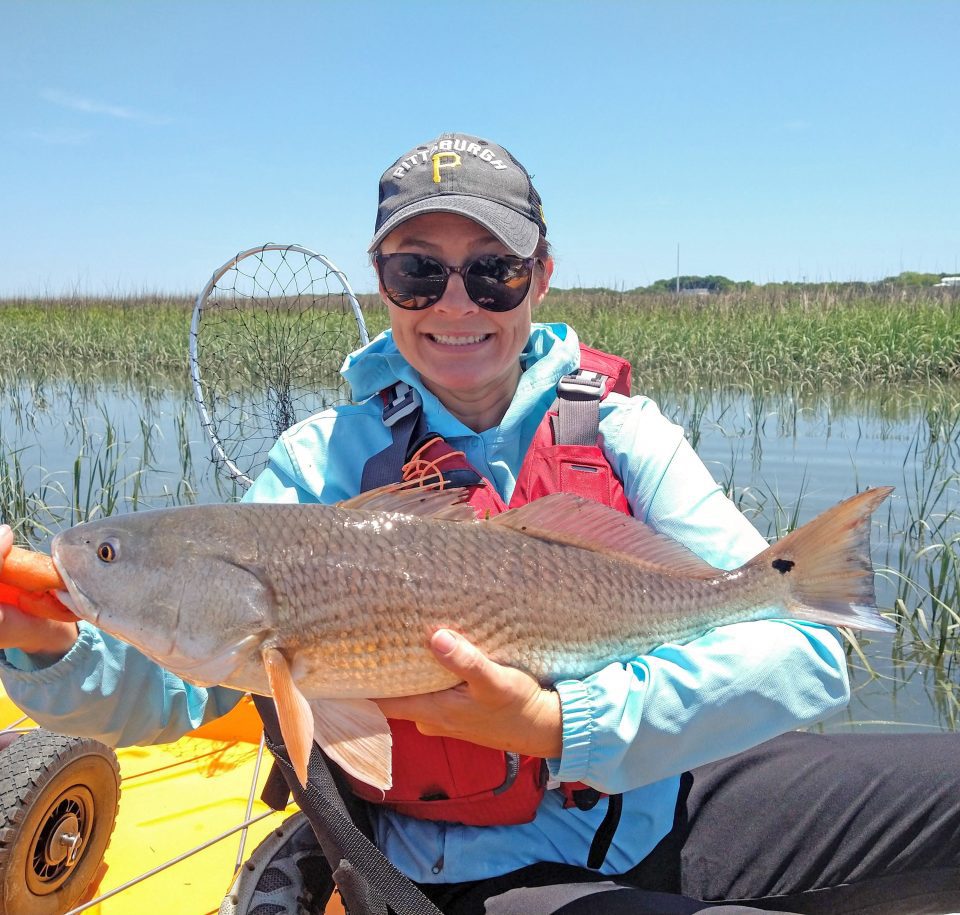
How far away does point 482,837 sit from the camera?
217cm

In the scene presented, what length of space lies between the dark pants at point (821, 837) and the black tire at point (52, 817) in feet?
5.85

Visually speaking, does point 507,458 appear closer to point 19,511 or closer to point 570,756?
point 570,756

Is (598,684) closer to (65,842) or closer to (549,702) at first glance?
(549,702)

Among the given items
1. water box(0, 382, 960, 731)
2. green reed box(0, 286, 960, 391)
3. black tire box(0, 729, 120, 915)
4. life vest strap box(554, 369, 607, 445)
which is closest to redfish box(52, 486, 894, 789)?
life vest strap box(554, 369, 607, 445)

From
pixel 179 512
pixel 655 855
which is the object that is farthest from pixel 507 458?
pixel 655 855

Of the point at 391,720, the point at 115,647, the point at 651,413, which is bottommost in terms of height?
the point at 391,720

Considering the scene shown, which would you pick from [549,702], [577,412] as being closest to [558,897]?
[549,702]

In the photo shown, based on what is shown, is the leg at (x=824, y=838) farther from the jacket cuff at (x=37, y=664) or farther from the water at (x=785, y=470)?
the water at (x=785, y=470)

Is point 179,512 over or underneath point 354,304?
underneath

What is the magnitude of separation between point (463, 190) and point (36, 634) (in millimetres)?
1572

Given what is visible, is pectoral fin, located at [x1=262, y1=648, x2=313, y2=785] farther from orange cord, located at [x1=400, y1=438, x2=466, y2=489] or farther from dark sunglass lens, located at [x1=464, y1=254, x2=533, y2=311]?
dark sunglass lens, located at [x1=464, y1=254, x2=533, y2=311]

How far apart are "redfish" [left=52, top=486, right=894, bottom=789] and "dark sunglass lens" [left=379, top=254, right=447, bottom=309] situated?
0.65 metres

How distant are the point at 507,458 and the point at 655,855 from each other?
117 centimetres

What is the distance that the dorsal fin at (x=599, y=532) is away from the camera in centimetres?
214
